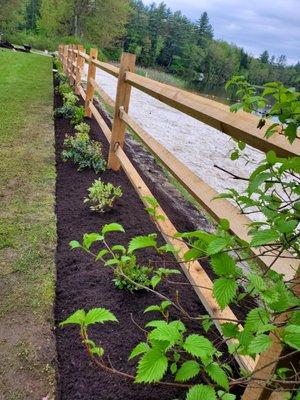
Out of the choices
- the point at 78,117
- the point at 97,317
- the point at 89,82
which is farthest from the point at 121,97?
the point at 97,317

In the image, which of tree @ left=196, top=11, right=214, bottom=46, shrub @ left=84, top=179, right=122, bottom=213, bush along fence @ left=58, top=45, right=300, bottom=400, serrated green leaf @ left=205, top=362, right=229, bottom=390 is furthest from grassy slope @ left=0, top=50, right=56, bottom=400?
tree @ left=196, top=11, right=214, bottom=46

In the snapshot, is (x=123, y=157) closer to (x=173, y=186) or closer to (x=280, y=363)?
(x=173, y=186)

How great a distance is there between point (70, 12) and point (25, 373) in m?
58.3

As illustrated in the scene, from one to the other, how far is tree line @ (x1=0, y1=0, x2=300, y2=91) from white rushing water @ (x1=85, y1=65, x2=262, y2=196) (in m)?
2.79

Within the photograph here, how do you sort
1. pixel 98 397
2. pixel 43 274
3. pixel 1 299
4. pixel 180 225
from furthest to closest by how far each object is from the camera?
pixel 180 225 < pixel 43 274 < pixel 1 299 < pixel 98 397

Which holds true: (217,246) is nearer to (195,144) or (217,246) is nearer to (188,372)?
(188,372)

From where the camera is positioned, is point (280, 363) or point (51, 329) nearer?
point (280, 363)

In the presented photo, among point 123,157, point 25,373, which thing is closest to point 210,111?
point 25,373

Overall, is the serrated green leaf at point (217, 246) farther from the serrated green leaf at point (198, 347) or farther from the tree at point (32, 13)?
the tree at point (32, 13)

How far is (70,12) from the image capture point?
5288 cm

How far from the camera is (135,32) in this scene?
88.5 m

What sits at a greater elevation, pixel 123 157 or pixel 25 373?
pixel 123 157

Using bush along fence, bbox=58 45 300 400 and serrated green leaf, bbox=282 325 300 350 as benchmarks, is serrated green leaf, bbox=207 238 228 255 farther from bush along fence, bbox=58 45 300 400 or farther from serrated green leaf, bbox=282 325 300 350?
serrated green leaf, bbox=282 325 300 350

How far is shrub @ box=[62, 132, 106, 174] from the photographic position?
4594mm
